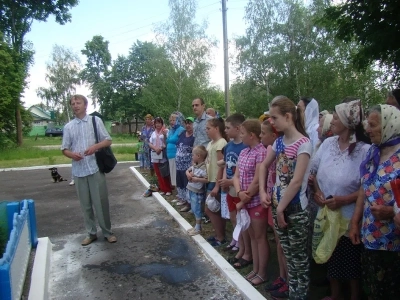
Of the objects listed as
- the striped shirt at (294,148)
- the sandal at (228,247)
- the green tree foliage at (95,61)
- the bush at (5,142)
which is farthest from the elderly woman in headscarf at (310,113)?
the green tree foliage at (95,61)

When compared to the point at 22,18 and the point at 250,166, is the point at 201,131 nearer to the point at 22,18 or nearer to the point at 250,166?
the point at 250,166

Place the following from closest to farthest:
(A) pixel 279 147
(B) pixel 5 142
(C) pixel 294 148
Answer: (C) pixel 294 148, (A) pixel 279 147, (B) pixel 5 142

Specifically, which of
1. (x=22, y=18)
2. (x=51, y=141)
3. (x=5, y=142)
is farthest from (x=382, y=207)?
(x=51, y=141)

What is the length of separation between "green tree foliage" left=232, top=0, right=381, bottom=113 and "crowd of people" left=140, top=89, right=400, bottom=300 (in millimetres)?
21511

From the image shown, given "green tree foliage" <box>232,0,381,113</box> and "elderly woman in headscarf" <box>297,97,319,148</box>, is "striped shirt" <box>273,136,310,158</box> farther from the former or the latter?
"green tree foliage" <box>232,0,381,113</box>

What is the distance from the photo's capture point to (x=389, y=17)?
843 cm

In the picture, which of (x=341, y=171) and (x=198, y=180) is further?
(x=198, y=180)

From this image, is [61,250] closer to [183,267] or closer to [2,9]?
[183,267]

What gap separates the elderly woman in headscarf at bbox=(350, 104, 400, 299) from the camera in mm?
2395

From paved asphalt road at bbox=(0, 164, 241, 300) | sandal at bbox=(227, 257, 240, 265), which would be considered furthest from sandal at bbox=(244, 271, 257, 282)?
sandal at bbox=(227, 257, 240, 265)

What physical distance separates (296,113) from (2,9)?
3019 centimetres

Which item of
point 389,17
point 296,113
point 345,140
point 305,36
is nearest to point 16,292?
point 296,113

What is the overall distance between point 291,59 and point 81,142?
23.0m

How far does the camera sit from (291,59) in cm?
2541
